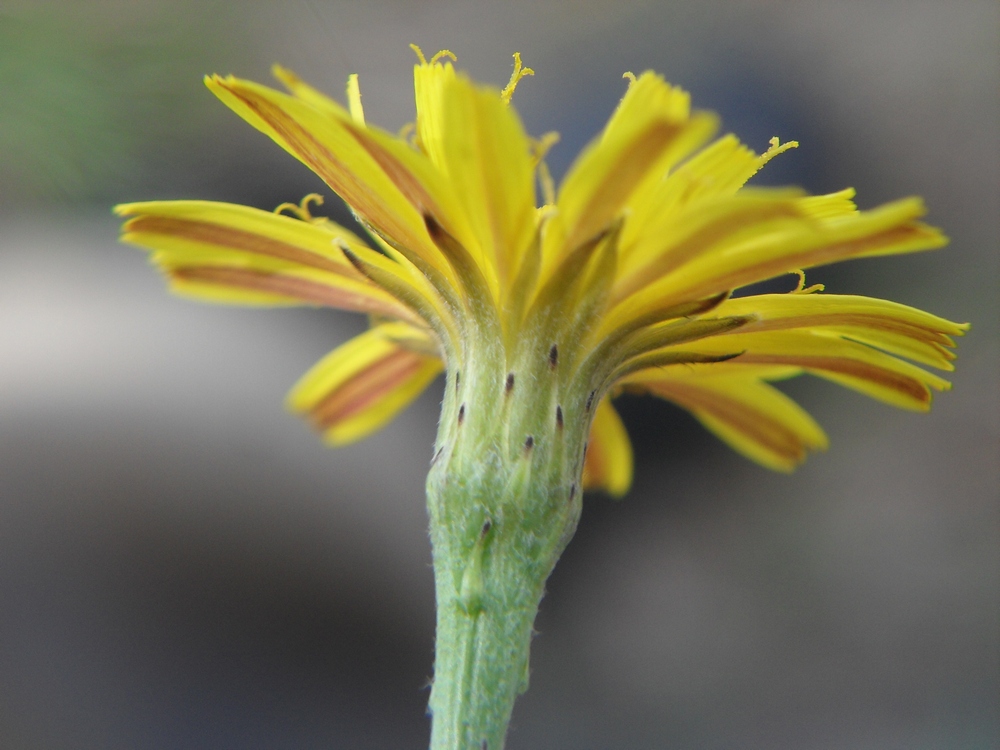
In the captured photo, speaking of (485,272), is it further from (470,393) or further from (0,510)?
(0,510)

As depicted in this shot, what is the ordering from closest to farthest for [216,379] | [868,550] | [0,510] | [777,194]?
[777,194] < [0,510] < [216,379] < [868,550]

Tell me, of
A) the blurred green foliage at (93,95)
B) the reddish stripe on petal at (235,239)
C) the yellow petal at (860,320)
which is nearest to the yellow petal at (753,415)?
the yellow petal at (860,320)

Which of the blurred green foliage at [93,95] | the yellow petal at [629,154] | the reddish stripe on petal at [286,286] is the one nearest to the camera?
the yellow petal at [629,154]

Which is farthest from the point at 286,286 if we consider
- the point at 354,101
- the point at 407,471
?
the point at 407,471

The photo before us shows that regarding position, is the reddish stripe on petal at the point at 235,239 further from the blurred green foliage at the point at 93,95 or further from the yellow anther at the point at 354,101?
the blurred green foliage at the point at 93,95

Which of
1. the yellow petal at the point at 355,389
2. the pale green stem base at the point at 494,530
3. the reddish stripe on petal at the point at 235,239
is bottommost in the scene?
the pale green stem base at the point at 494,530

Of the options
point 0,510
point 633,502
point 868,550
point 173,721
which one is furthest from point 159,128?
point 868,550

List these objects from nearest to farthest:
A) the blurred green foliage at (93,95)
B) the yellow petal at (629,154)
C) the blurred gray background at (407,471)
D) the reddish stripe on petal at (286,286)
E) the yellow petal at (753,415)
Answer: the yellow petal at (629,154), the reddish stripe on petal at (286,286), the yellow petal at (753,415), the blurred green foliage at (93,95), the blurred gray background at (407,471)
